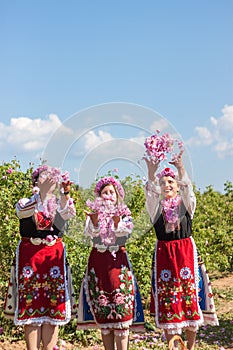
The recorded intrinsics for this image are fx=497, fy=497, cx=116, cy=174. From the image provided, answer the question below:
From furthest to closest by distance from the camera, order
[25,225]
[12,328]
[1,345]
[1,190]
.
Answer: [1,190]
[12,328]
[1,345]
[25,225]

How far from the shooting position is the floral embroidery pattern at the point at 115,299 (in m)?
3.94

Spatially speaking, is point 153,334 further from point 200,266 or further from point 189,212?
point 189,212

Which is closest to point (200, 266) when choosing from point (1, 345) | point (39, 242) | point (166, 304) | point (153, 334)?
point (166, 304)

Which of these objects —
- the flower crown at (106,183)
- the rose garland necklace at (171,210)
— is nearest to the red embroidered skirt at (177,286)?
the rose garland necklace at (171,210)

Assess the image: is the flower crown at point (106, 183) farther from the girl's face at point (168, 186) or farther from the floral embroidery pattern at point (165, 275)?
the floral embroidery pattern at point (165, 275)

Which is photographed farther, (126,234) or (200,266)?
(200,266)

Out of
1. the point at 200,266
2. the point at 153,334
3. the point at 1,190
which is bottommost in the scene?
the point at 153,334

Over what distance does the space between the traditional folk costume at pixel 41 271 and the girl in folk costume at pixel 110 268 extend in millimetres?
234

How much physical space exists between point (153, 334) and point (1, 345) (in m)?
1.77

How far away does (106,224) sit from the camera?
3.92 metres

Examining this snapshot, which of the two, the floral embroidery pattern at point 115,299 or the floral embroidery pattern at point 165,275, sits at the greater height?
the floral embroidery pattern at point 165,275

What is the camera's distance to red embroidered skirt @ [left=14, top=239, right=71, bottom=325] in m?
4.05

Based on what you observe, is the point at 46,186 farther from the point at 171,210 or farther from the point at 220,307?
the point at 220,307

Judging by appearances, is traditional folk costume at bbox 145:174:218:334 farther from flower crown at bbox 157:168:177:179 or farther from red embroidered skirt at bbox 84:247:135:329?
red embroidered skirt at bbox 84:247:135:329
